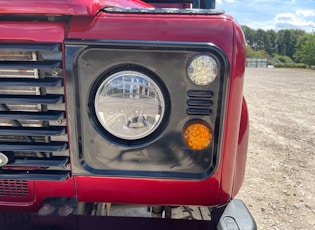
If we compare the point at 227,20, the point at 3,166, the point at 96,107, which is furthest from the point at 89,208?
the point at 227,20

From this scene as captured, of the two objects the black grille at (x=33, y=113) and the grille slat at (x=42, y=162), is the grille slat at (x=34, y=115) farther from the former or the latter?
the grille slat at (x=42, y=162)

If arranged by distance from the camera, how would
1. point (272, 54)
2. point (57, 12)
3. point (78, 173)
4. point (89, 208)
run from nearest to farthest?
point (57, 12) < point (78, 173) < point (89, 208) < point (272, 54)

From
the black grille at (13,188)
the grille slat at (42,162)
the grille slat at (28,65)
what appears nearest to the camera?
the grille slat at (28,65)

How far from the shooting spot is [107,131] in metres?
1.40


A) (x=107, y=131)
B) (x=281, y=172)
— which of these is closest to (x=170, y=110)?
(x=107, y=131)

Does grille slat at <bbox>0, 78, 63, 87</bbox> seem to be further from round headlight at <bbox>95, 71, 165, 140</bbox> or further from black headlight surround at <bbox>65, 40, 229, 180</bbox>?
round headlight at <bbox>95, 71, 165, 140</bbox>

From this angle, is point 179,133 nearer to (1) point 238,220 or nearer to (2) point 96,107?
(2) point 96,107

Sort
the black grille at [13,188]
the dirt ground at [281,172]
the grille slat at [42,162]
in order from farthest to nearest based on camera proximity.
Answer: the dirt ground at [281,172]
the black grille at [13,188]
the grille slat at [42,162]

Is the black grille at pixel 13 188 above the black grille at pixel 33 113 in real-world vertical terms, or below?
below

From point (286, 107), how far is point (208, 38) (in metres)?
9.05

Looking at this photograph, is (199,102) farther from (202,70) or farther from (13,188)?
Result: (13,188)

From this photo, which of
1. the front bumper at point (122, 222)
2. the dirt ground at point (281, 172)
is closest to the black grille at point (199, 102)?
the front bumper at point (122, 222)

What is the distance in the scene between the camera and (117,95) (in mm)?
1313

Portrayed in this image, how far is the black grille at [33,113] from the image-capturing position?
1304 mm
